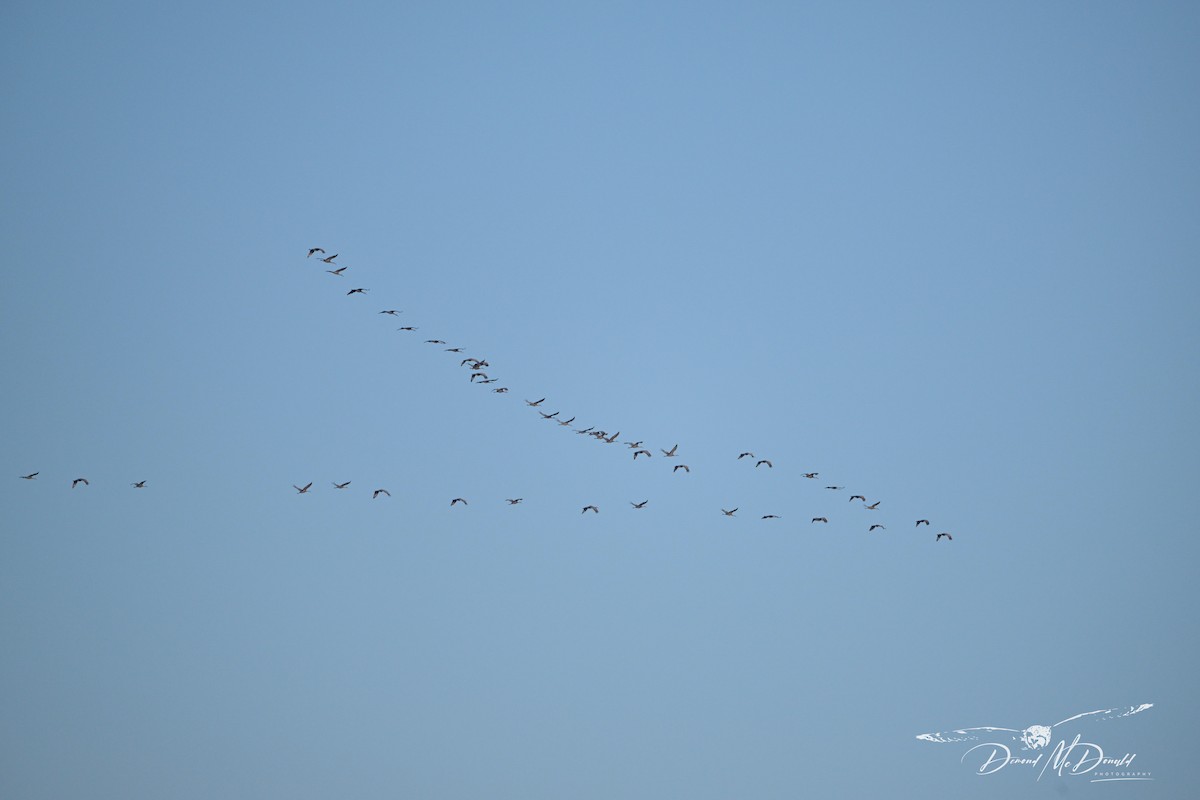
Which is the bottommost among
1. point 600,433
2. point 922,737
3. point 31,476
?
point 31,476

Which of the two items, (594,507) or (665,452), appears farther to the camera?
(594,507)

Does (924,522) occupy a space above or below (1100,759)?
above

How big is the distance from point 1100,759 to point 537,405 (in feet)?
129

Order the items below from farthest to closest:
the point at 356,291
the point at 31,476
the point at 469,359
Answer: the point at 31,476, the point at 469,359, the point at 356,291

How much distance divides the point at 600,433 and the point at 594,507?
287 inches

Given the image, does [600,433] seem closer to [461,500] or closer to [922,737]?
[461,500]

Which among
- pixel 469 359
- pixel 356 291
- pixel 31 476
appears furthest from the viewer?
pixel 31 476

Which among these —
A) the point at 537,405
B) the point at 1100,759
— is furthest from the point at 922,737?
the point at 537,405

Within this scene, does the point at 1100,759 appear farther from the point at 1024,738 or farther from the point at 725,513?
the point at 725,513

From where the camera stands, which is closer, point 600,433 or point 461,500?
point 600,433

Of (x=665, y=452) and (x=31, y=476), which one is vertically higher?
(x=665, y=452)

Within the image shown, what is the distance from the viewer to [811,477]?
2709 inches

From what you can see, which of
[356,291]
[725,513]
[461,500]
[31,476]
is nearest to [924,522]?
[725,513]

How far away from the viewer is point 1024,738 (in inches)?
2894
